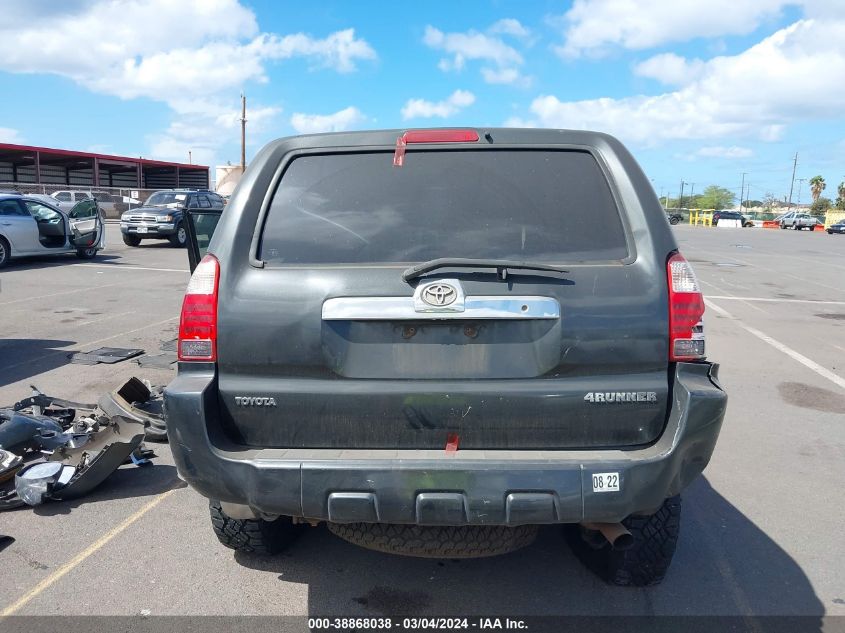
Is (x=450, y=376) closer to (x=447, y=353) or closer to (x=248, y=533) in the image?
(x=447, y=353)

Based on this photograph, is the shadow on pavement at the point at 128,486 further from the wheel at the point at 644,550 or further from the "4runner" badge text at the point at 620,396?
the "4runner" badge text at the point at 620,396

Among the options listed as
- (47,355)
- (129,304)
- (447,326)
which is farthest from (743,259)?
(447,326)

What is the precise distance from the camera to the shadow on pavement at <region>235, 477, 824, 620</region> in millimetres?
3133

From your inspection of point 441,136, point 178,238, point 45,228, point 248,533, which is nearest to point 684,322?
point 441,136

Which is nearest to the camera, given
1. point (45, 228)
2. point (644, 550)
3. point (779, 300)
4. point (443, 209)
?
point (443, 209)

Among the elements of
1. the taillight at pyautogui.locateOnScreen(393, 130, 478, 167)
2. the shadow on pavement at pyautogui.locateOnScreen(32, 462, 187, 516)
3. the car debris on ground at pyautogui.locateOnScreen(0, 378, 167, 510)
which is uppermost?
the taillight at pyautogui.locateOnScreen(393, 130, 478, 167)

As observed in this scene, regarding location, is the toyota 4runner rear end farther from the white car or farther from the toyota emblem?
the white car

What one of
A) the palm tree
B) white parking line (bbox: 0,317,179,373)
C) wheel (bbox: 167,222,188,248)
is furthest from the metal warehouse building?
the palm tree

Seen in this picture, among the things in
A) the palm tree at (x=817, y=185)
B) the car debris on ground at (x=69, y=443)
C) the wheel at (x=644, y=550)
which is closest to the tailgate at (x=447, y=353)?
the wheel at (x=644, y=550)

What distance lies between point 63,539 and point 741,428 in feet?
16.1

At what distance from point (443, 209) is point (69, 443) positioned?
3.14 metres

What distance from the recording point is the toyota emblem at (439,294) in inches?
104

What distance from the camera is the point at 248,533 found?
3.41m

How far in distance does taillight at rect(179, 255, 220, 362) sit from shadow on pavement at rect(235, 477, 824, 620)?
1246mm
